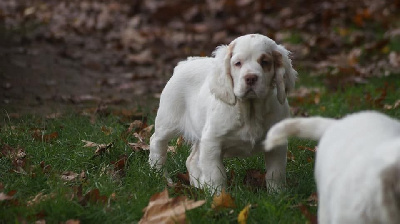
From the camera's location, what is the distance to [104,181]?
13.0ft

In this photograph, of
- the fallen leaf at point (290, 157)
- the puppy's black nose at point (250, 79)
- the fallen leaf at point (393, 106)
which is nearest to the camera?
the puppy's black nose at point (250, 79)

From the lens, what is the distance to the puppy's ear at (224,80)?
413 cm

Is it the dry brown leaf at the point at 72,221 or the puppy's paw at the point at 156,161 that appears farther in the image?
the puppy's paw at the point at 156,161

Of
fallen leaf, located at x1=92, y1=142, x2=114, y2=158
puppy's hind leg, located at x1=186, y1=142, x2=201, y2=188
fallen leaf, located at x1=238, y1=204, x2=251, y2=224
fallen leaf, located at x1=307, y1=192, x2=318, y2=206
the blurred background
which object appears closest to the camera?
fallen leaf, located at x1=238, y1=204, x2=251, y2=224

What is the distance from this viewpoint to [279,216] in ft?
11.4

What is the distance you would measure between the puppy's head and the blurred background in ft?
9.06

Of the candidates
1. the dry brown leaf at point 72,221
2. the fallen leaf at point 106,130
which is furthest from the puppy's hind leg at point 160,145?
the dry brown leaf at point 72,221

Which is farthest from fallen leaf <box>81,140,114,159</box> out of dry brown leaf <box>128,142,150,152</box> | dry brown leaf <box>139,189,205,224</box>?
dry brown leaf <box>139,189,205,224</box>

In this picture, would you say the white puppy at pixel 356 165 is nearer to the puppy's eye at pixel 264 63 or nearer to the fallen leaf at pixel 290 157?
the puppy's eye at pixel 264 63

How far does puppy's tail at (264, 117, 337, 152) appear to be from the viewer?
296 cm

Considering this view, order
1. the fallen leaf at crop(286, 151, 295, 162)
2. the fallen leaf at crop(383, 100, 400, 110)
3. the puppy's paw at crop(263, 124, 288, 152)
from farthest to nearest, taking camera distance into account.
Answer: the fallen leaf at crop(383, 100, 400, 110) → the fallen leaf at crop(286, 151, 295, 162) → the puppy's paw at crop(263, 124, 288, 152)

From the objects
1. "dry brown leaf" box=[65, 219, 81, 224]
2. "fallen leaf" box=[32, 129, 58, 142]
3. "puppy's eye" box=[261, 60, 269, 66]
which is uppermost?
"puppy's eye" box=[261, 60, 269, 66]

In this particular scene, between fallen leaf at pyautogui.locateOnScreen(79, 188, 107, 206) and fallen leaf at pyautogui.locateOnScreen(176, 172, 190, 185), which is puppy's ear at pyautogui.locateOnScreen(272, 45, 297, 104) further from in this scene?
fallen leaf at pyautogui.locateOnScreen(79, 188, 107, 206)

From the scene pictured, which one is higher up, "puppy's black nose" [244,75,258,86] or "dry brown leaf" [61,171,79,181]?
"puppy's black nose" [244,75,258,86]
